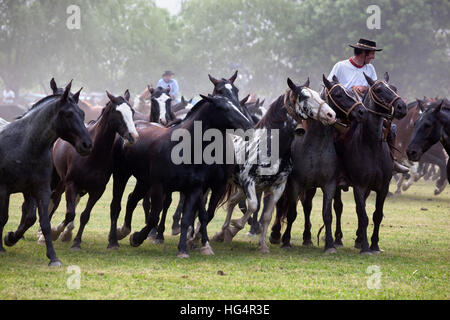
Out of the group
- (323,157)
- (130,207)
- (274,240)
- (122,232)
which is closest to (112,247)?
(122,232)

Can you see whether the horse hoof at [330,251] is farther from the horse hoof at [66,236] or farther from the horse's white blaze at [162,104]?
the horse's white blaze at [162,104]

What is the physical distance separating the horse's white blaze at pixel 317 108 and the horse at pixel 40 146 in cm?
321

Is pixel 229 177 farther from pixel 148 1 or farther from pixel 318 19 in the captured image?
pixel 148 1

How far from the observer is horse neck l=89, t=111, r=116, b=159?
11008 mm

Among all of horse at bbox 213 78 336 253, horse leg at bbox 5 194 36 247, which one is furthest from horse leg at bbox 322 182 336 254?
horse leg at bbox 5 194 36 247

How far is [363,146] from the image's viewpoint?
445 inches

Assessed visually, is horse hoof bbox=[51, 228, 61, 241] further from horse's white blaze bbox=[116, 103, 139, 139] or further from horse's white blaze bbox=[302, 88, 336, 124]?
horse's white blaze bbox=[302, 88, 336, 124]

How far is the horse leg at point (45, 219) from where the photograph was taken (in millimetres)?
9398

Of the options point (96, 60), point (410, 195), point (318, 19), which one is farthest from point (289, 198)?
point (96, 60)

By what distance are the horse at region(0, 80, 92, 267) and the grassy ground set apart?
889mm

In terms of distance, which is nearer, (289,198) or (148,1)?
(289,198)

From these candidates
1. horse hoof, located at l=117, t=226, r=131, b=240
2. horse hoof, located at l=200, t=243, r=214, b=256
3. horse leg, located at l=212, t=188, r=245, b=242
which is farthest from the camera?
horse leg, located at l=212, t=188, r=245, b=242

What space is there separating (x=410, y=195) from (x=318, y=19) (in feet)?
108

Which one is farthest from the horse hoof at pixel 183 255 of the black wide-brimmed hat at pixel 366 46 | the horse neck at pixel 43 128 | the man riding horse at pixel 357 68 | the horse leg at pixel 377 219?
the black wide-brimmed hat at pixel 366 46
